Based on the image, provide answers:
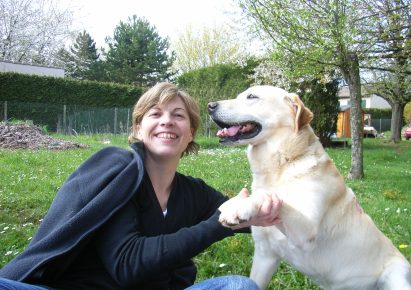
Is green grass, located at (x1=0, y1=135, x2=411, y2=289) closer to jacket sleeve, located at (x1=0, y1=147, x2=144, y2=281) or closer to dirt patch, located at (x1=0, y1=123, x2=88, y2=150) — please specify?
jacket sleeve, located at (x1=0, y1=147, x2=144, y2=281)

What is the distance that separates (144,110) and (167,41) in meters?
36.6

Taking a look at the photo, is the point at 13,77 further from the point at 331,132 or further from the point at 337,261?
the point at 337,261

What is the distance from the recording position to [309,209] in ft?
6.91

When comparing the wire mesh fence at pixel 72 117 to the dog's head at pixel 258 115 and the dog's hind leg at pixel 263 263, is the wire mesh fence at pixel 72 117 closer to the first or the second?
the dog's head at pixel 258 115

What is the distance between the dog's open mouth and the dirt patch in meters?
10.3

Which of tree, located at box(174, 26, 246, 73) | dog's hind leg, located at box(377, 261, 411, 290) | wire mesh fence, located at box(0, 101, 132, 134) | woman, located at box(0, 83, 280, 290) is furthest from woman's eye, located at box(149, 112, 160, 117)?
tree, located at box(174, 26, 246, 73)

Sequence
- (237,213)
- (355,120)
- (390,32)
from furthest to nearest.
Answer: (355,120) < (390,32) < (237,213)

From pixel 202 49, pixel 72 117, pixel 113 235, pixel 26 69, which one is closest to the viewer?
pixel 113 235

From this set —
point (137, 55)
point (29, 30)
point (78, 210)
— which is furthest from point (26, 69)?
point (78, 210)

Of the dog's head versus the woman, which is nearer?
the woman

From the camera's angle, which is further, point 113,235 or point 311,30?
point 311,30

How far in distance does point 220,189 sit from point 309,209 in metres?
4.19

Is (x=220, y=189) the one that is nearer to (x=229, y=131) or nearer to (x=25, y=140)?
(x=229, y=131)

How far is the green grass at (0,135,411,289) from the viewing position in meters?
3.40
